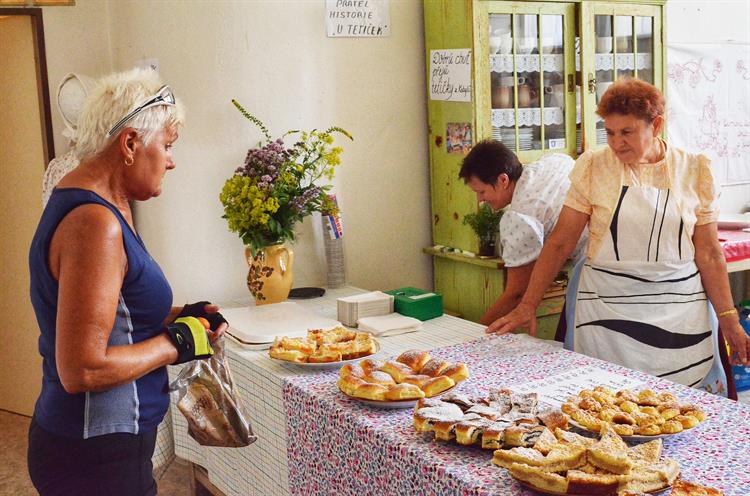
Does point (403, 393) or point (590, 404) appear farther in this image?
point (403, 393)

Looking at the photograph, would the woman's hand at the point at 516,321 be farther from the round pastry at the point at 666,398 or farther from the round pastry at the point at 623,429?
the round pastry at the point at 623,429

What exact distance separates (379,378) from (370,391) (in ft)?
0.24

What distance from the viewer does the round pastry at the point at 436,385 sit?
1.96 metres

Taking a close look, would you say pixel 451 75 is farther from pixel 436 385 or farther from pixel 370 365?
pixel 436 385

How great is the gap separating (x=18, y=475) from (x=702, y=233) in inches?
119

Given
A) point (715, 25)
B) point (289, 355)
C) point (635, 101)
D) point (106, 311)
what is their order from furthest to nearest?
point (715, 25) < point (635, 101) < point (289, 355) < point (106, 311)

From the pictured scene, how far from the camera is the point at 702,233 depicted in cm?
259

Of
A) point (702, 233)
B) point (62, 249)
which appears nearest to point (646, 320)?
point (702, 233)

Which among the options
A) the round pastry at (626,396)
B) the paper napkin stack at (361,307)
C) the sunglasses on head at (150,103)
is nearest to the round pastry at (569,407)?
the round pastry at (626,396)

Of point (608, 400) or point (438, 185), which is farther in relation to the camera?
point (438, 185)

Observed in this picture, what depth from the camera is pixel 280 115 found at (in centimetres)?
347

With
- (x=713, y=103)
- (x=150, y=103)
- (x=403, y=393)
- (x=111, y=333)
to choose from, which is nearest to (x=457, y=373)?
(x=403, y=393)

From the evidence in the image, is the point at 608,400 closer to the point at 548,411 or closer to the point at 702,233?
the point at 548,411

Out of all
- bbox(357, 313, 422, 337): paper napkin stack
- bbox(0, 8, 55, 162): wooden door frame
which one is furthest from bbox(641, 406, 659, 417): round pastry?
bbox(0, 8, 55, 162): wooden door frame
